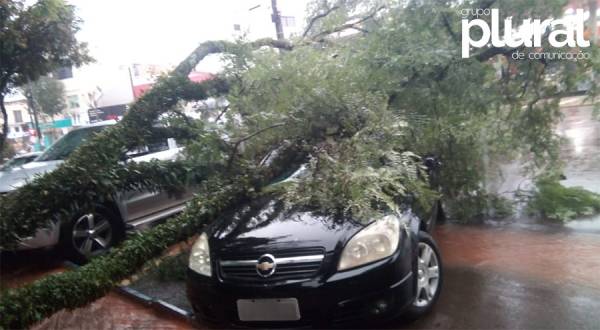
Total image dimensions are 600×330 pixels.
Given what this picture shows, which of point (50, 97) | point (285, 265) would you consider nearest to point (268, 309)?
point (285, 265)

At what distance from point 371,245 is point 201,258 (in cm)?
121

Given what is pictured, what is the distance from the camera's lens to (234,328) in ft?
10.2

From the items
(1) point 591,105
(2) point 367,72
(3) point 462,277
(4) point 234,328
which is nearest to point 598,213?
(1) point 591,105

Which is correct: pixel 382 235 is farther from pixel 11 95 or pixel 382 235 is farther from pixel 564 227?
pixel 11 95

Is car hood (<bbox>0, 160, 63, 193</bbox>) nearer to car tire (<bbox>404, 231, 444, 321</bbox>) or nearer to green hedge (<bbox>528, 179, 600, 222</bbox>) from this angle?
car tire (<bbox>404, 231, 444, 321</bbox>)

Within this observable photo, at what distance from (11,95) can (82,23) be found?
207 cm

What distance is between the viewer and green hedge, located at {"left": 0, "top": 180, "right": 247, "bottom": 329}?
311 centimetres

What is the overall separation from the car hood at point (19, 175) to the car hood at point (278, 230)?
8.52 ft

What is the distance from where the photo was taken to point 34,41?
7359 mm

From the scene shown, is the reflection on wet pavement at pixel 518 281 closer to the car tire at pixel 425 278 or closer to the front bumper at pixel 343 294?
the car tire at pixel 425 278

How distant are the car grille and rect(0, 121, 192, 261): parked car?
2507 mm

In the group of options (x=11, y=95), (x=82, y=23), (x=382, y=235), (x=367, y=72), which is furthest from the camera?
(x=11, y=95)

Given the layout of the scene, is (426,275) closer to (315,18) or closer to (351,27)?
(351,27)

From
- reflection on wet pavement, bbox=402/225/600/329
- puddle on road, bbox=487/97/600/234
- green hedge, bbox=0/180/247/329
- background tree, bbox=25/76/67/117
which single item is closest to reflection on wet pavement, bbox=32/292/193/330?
green hedge, bbox=0/180/247/329
